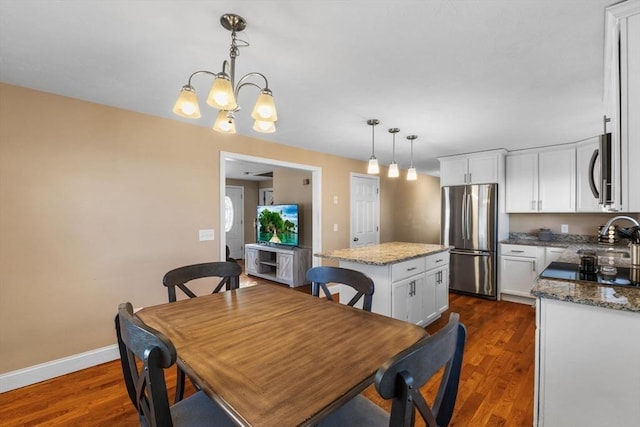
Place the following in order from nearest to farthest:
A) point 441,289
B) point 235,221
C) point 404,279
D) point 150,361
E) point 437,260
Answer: point 150,361, point 404,279, point 437,260, point 441,289, point 235,221

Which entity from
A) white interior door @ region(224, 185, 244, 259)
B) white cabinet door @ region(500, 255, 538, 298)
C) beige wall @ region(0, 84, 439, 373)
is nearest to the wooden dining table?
beige wall @ region(0, 84, 439, 373)

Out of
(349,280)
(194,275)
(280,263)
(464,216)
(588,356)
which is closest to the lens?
(588,356)

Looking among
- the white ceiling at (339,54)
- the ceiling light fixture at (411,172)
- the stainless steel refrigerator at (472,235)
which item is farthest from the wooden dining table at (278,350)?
the stainless steel refrigerator at (472,235)

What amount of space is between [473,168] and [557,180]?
3.52 feet

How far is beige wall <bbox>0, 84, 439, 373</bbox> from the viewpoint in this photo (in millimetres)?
2227

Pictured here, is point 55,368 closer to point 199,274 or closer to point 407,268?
point 199,274

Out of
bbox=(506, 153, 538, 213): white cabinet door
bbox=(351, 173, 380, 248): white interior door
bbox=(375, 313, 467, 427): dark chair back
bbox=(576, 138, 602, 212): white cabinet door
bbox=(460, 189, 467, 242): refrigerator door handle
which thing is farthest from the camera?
bbox=(351, 173, 380, 248): white interior door

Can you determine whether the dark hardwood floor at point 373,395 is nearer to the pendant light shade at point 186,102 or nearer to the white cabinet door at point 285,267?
the pendant light shade at point 186,102

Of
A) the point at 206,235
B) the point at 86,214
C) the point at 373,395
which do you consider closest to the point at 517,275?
the point at 373,395

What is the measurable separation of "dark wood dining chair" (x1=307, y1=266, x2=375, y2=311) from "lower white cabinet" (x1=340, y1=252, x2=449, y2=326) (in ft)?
2.78

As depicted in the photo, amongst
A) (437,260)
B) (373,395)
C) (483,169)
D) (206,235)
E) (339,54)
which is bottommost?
(373,395)

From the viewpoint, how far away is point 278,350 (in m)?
1.16

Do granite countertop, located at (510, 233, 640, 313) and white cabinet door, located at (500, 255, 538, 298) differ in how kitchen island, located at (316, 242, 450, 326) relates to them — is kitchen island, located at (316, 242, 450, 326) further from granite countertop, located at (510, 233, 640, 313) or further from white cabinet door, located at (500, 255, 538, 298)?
white cabinet door, located at (500, 255, 538, 298)

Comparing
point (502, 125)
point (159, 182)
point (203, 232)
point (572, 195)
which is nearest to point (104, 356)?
point (203, 232)
